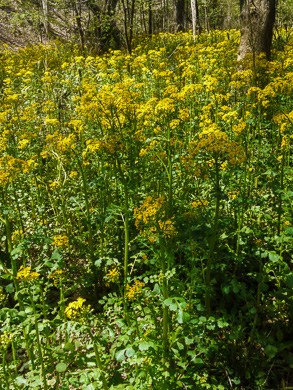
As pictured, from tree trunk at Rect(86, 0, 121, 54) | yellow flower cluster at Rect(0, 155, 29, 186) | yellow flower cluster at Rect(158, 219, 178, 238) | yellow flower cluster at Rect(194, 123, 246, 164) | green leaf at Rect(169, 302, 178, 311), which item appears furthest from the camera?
tree trunk at Rect(86, 0, 121, 54)

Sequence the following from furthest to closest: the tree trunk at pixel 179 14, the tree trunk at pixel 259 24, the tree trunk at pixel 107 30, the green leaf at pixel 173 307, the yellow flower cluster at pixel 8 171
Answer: the tree trunk at pixel 179 14, the tree trunk at pixel 107 30, the tree trunk at pixel 259 24, the yellow flower cluster at pixel 8 171, the green leaf at pixel 173 307

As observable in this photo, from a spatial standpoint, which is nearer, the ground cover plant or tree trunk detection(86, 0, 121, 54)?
the ground cover plant

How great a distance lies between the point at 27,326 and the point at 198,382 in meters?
1.18

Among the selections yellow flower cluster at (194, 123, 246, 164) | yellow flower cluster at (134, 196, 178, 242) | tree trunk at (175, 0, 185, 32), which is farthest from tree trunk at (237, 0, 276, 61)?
tree trunk at (175, 0, 185, 32)

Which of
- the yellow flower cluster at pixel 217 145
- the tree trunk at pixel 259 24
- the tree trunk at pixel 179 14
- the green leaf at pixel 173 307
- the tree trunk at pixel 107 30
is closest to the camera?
the green leaf at pixel 173 307

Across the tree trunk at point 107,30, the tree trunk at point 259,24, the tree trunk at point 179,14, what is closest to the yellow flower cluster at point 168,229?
the tree trunk at point 259,24

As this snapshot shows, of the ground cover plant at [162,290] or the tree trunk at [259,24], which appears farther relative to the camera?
the tree trunk at [259,24]

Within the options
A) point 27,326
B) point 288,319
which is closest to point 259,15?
point 288,319

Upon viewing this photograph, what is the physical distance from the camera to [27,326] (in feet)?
6.55

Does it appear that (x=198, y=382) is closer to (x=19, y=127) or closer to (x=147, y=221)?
(x=147, y=221)

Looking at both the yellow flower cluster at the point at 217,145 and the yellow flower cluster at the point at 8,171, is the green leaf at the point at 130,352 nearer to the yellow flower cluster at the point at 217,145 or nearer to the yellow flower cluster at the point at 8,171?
the yellow flower cluster at the point at 217,145

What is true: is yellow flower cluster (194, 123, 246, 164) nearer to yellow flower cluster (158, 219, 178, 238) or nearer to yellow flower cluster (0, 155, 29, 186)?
yellow flower cluster (158, 219, 178, 238)

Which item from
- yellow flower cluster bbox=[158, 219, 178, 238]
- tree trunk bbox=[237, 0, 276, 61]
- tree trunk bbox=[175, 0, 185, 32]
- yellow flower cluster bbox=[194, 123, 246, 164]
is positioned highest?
tree trunk bbox=[175, 0, 185, 32]

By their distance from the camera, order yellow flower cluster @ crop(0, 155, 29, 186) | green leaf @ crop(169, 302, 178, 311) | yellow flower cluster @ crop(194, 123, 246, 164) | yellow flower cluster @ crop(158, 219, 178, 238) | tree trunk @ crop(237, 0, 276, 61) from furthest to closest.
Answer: tree trunk @ crop(237, 0, 276, 61) → yellow flower cluster @ crop(0, 155, 29, 186) → yellow flower cluster @ crop(194, 123, 246, 164) → yellow flower cluster @ crop(158, 219, 178, 238) → green leaf @ crop(169, 302, 178, 311)
